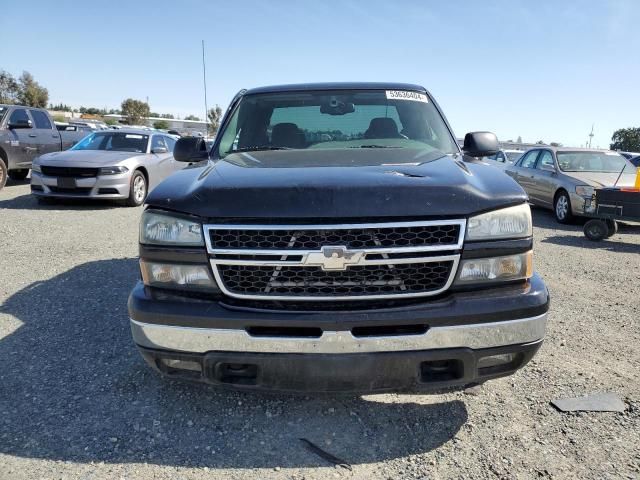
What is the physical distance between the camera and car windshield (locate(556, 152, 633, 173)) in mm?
10016

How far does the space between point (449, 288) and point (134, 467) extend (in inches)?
64.9

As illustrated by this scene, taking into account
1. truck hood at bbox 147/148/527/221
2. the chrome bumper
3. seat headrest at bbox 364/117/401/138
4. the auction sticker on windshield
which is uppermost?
the auction sticker on windshield

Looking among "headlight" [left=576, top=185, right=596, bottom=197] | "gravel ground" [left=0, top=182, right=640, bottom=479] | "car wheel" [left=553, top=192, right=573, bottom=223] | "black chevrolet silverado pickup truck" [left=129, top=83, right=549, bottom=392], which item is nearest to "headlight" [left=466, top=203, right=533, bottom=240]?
"black chevrolet silverado pickup truck" [left=129, top=83, right=549, bottom=392]

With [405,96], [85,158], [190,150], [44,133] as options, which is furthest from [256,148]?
[44,133]

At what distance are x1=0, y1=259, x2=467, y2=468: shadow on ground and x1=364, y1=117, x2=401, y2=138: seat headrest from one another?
1.85 metres

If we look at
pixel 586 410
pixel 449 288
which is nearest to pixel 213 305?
pixel 449 288

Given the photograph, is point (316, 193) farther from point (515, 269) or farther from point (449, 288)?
point (515, 269)

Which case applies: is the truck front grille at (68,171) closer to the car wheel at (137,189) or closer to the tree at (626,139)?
the car wheel at (137,189)

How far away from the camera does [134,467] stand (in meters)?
2.21

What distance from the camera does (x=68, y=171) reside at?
29.6ft

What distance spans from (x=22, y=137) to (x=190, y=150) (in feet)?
33.5

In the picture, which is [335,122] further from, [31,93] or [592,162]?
[31,93]

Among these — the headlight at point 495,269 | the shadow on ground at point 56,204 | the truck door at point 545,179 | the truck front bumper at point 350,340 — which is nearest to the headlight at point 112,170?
the shadow on ground at point 56,204

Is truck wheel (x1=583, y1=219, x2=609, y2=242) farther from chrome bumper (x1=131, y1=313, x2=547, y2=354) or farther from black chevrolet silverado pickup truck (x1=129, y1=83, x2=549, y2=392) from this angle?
chrome bumper (x1=131, y1=313, x2=547, y2=354)
